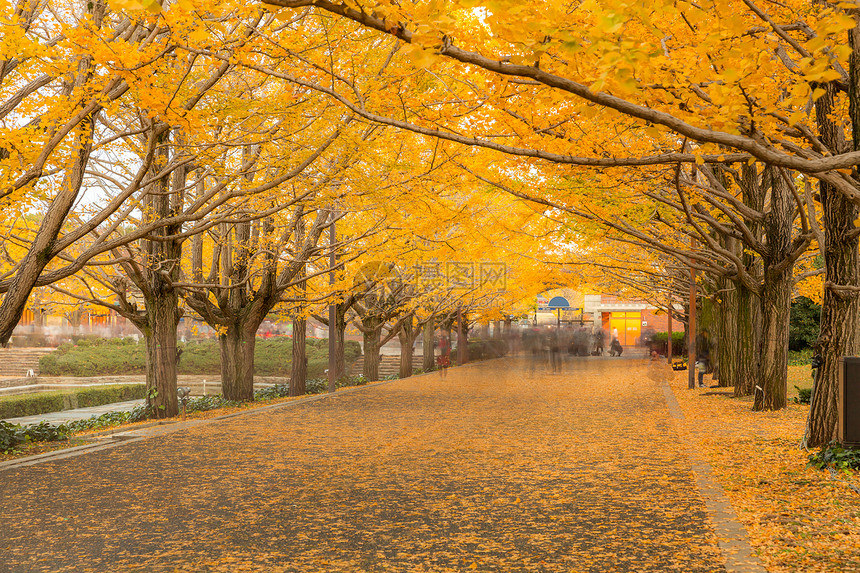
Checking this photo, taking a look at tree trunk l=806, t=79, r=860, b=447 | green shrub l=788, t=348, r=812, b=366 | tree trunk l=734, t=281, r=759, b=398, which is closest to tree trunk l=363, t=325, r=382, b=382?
tree trunk l=734, t=281, r=759, b=398

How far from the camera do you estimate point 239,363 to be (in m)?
20.3

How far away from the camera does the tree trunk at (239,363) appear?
66.2 ft

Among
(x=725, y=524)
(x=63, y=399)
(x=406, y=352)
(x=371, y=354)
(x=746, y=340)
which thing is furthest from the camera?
(x=406, y=352)

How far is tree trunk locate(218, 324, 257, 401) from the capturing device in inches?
795

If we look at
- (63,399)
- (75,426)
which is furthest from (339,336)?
(75,426)

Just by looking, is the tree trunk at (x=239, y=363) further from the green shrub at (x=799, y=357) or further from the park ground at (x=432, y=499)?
the green shrub at (x=799, y=357)

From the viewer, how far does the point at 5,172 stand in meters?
9.78

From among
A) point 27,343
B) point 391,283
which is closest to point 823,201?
point 391,283

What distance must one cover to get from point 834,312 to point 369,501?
6394 millimetres

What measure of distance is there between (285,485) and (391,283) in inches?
845

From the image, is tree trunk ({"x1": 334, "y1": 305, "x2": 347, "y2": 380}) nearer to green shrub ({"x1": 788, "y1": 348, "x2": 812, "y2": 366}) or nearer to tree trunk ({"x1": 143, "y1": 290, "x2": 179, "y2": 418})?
tree trunk ({"x1": 143, "y1": 290, "x2": 179, "y2": 418})

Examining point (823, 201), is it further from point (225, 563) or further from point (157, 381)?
point (157, 381)

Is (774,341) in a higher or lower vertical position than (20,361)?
higher

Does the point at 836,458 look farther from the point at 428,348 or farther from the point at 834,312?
the point at 428,348
